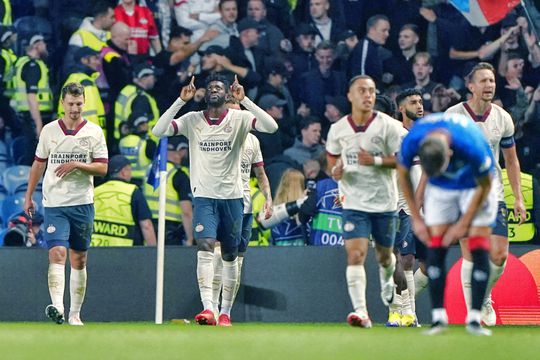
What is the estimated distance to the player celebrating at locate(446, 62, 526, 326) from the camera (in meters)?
13.6

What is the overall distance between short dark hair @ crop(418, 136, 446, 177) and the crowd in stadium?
828cm

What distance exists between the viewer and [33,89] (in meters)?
19.0

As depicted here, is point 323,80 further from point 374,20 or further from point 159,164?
point 159,164

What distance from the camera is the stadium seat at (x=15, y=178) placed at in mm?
18562

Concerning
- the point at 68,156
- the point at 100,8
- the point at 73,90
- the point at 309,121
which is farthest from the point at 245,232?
the point at 100,8

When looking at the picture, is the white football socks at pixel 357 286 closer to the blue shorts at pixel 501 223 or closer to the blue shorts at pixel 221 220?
the blue shorts at pixel 501 223

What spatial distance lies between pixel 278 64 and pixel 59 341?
389 inches

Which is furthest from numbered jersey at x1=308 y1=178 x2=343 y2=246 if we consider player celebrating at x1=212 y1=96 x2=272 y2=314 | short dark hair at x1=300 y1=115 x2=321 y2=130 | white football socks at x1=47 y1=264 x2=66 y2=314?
white football socks at x1=47 y1=264 x2=66 y2=314

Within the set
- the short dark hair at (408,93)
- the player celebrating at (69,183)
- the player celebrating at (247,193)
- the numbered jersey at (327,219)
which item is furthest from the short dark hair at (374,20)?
the player celebrating at (69,183)

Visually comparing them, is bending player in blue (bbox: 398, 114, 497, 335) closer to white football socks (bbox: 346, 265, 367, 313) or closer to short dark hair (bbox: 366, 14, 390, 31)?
white football socks (bbox: 346, 265, 367, 313)

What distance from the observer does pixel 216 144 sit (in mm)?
14750

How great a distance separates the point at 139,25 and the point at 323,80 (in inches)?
115

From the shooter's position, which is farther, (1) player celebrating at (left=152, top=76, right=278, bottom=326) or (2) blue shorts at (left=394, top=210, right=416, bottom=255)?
(2) blue shorts at (left=394, top=210, right=416, bottom=255)

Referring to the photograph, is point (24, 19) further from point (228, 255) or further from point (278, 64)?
point (228, 255)
